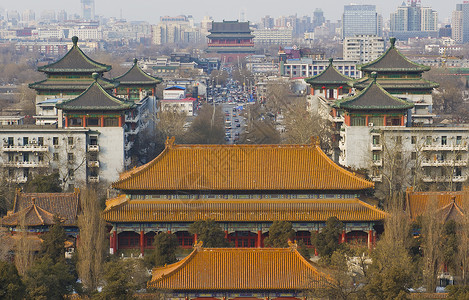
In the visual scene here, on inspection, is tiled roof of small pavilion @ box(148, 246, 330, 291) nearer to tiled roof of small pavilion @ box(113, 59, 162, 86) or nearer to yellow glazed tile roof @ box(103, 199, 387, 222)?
yellow glazed tile roof @ box(103, 199, 387, 222)

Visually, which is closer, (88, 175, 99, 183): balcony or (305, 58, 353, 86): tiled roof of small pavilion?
(88, 175, 99, 183): balcony

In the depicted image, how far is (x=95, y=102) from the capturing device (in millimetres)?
58719

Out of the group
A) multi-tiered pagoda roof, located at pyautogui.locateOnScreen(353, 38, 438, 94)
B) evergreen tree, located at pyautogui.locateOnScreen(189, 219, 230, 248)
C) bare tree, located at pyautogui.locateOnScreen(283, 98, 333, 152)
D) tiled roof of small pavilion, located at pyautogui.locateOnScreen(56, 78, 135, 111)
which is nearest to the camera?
evergreen tree, located at pyautogui.locateOnScreen(189, 219, 230, 248)

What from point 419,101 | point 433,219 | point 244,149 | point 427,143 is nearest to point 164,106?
point 419,101

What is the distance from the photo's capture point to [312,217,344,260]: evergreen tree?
41.9m

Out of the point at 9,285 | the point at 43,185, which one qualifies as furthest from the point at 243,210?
the point at 9,285

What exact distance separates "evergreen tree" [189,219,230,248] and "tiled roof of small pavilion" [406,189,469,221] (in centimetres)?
775

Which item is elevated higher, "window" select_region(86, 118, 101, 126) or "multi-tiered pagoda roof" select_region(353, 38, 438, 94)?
"multi-tiered pagoda roof" select_region(353, 38, 438, 94)

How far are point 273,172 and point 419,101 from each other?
2380 centimetres

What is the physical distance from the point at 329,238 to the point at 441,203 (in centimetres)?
511

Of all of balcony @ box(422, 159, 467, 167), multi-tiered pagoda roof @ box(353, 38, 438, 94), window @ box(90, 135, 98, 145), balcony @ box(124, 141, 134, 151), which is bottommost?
balcony @ box(422, 159, 467, 167)

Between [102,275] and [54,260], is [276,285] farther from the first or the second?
Result: [54,260]

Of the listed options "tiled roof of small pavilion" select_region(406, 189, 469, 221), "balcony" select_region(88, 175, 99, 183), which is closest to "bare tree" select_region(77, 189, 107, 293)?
"tiled roof of small pavilion" select_region(406, 189, 469, 221)

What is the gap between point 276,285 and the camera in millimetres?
35219
